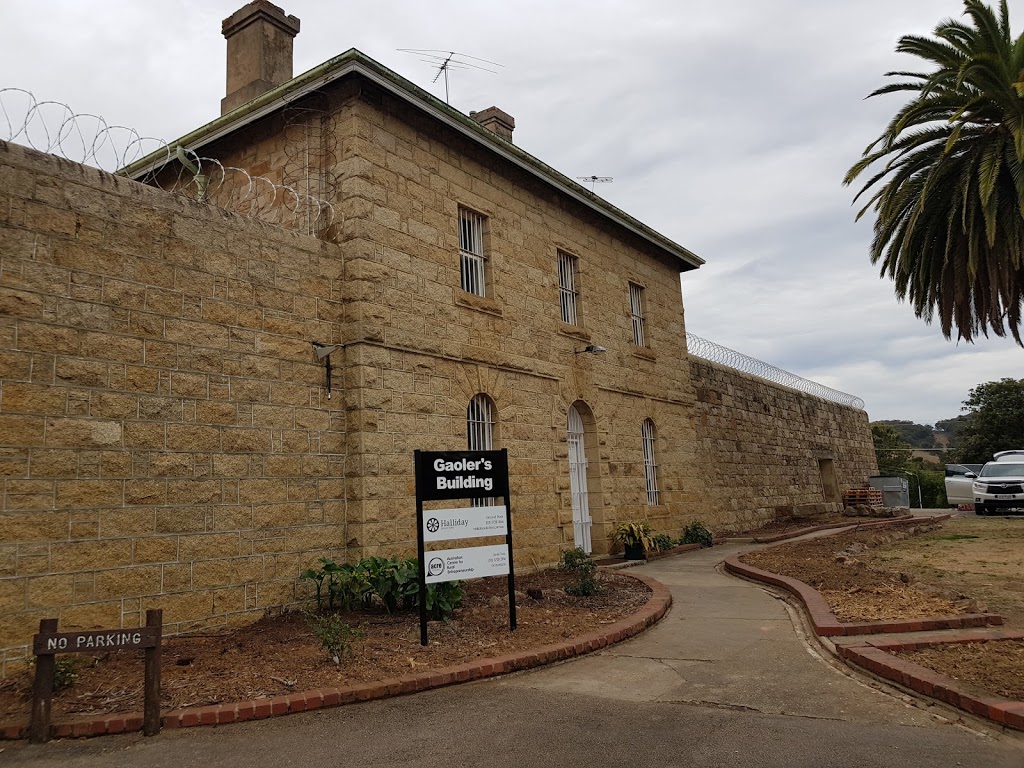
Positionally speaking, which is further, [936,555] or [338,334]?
[936,555]

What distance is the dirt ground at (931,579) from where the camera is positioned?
5.81 meters

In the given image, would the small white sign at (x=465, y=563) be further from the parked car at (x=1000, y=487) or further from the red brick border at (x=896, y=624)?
the parked car at (x=1000, y=487)

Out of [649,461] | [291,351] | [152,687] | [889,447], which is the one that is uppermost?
[889,447]

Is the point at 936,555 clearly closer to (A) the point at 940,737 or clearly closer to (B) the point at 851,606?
(B) the point at 851,606

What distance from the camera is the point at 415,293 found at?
10.3 m

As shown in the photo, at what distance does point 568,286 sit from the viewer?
46.9ft

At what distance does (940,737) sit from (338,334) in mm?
7444

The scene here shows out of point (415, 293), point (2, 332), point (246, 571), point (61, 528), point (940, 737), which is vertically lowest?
point (940, 737)

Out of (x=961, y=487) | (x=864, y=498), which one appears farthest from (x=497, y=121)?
(x=961, y=487)

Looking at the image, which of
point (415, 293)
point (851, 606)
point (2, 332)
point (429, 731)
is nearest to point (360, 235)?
point (415, 293)

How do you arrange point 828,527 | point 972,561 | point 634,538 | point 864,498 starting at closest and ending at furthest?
point 972,561, point 634,538, point 828,527, point 864,498

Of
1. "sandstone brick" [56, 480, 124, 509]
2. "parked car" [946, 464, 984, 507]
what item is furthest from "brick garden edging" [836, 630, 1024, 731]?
"parked car" [946, 464, 984, 507]

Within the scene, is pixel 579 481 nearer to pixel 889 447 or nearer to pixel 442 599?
pixel 442 599

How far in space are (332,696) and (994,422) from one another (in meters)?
44.4
